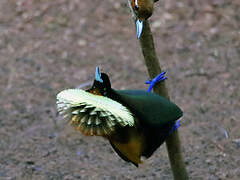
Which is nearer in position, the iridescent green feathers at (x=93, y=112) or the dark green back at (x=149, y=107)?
the iridescent green feathers at (x=93, y=112)

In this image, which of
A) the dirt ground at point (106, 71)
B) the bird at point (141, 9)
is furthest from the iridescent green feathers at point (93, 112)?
the dirt ground at point (106, 71)

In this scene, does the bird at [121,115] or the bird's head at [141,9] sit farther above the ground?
the bird's head at [141,9]

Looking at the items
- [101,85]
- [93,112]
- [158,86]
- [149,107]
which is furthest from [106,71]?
[93,112]

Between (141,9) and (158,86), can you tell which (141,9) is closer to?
(141,9)

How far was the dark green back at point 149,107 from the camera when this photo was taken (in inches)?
72.2

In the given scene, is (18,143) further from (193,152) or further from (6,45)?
(6,45)

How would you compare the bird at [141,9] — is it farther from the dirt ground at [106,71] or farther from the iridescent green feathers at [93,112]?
the dirt ground at [106,71]

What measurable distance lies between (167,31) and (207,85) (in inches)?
40.6

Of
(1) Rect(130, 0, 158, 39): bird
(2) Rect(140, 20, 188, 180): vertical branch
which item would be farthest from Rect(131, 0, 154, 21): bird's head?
(2) Rect(140, 20, 188, 180): vertical branch

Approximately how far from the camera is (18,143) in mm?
3193

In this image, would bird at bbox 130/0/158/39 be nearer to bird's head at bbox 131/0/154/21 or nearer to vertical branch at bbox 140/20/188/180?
bird's head at bbox 131/0/154/21

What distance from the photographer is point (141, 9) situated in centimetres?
177

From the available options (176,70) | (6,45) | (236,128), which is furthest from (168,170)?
(6,45)

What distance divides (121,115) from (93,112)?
111mm
